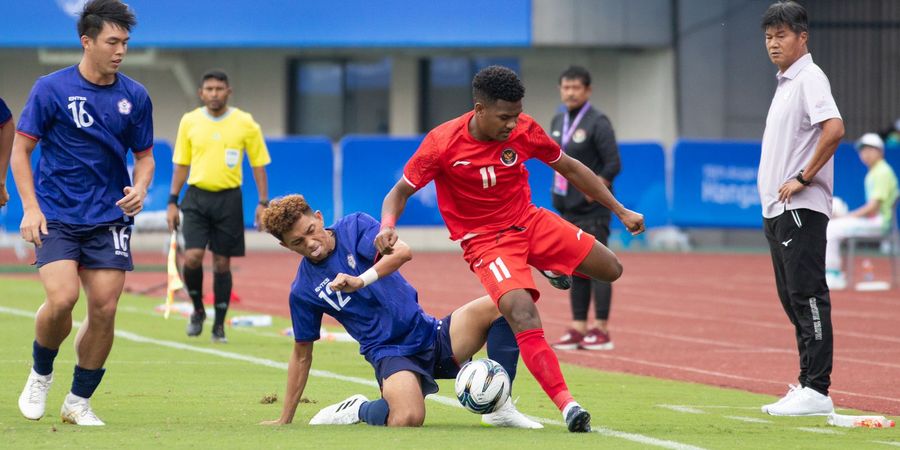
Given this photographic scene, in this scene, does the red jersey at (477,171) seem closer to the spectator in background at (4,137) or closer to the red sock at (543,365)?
the red sock at (543,365)

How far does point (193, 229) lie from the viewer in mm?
12703

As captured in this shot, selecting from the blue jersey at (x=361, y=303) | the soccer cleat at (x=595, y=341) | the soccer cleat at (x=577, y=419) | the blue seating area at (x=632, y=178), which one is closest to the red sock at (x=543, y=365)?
the soccer cleat at (x=577, y=419)

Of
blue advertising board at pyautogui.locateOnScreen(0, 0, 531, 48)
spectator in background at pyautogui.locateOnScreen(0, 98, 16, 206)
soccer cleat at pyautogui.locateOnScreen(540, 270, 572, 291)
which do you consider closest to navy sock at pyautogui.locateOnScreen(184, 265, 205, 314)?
spectator in background at pyautogui.locateOnScreen(0, 98, 16, 206)

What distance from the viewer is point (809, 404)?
324 inches

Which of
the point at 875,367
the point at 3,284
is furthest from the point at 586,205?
the point at 3,284

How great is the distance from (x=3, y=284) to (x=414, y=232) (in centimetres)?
935

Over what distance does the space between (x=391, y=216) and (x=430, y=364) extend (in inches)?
38.8

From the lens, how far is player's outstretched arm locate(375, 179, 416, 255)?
24.7ft

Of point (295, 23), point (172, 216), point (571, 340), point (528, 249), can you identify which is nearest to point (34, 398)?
point (528, 249)

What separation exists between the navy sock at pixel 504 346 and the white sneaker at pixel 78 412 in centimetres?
213

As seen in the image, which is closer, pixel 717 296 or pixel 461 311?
pixel 461 311

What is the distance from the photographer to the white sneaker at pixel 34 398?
7.69 m

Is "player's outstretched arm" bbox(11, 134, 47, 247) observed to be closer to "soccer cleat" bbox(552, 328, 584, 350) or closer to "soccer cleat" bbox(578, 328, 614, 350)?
"soccer cleat" bbox(552, 328, 584, 350)

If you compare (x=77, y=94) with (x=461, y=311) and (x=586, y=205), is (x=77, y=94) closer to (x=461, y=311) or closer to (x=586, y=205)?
(x=461, y=311)
